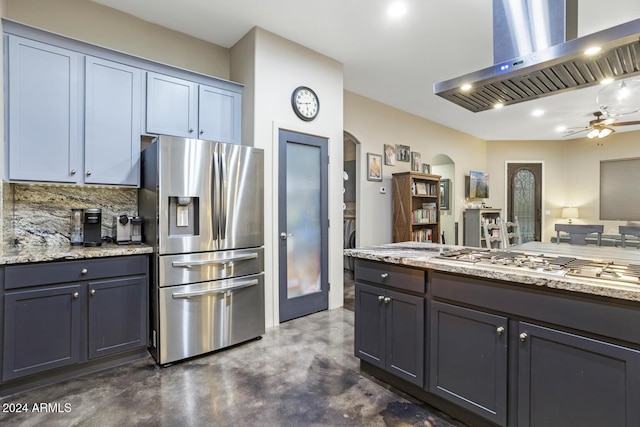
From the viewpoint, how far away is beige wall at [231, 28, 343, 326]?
3303 millimetres

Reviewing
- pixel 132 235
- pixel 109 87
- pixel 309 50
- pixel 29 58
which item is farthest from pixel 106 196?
pixel 309 50

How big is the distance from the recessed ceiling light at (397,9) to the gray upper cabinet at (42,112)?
2.66 meters

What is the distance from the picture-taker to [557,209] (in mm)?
8164

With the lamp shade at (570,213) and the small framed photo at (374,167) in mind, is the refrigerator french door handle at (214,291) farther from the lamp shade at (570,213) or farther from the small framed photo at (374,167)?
the lamp shade at (570,213)

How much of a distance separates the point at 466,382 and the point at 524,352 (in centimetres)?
38

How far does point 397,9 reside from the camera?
2941 millimetres

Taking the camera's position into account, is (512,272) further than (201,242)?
No

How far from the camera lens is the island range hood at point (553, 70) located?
139 centimetres

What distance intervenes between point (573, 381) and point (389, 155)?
4.51 metres

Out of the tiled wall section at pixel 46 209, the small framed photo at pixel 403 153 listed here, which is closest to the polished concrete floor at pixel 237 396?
the tiled wall section at pixel 46 209

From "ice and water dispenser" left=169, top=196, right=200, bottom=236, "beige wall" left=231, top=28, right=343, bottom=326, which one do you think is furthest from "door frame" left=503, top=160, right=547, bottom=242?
"ice and water dispenser" left=169, top=196, right=200, bottom=236

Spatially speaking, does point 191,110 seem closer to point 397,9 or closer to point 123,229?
point 123,229

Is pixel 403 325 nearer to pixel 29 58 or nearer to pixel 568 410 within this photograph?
→ pixel 568 410

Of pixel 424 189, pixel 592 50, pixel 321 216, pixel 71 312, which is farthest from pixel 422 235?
pixel 71 312
